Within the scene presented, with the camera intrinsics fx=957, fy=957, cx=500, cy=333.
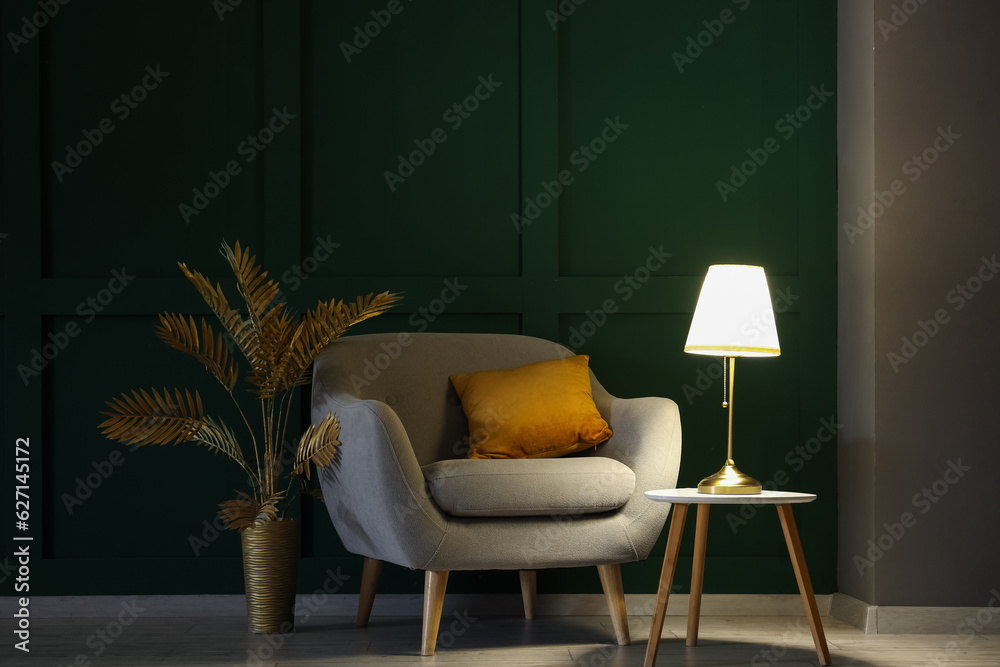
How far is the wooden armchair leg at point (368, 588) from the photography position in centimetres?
288

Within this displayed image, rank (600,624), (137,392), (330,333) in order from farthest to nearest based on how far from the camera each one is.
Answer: (137,392) < (600,624) < (330,333)

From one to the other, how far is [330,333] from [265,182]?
2.57 feet

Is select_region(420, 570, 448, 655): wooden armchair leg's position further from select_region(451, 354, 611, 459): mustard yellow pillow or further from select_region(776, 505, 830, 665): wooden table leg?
select_region(776, 505, 830, 665): wooden table leg

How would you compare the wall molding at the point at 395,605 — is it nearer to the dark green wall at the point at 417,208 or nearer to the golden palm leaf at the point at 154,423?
the dark green wall at the point at 417,208

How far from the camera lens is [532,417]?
2.79 m

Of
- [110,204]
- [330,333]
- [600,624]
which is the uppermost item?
[110,204]

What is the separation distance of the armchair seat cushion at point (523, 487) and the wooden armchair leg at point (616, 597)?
24 centimetres

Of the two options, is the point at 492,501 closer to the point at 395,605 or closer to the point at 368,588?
the point at 368,588

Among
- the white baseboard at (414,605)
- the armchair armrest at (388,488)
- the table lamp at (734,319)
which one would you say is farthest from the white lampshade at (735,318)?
the white baseboard at (414,605)

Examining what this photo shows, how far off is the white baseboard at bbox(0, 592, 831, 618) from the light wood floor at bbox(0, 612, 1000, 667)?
0.06 m

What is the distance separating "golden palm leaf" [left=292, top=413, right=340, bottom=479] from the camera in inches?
103

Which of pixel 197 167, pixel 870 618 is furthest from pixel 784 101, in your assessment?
pixel 197 167

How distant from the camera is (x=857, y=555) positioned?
307 cm

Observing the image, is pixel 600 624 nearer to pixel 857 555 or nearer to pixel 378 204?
pixel 857 555
